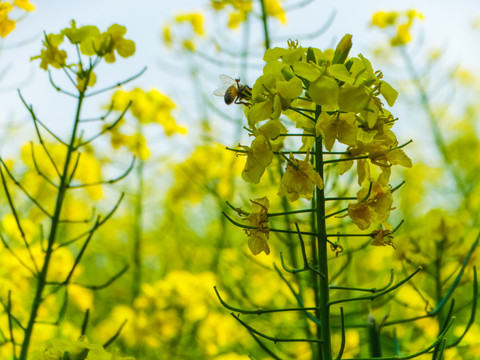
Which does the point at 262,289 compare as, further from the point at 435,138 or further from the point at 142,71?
the point at 142,71

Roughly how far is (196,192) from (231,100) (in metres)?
1.52

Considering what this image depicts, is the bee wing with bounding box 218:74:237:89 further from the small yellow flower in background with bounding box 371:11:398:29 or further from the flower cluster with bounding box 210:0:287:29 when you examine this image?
the small yellow flower in background with bounding box 371:11:398:29

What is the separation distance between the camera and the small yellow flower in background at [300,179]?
0.79 metres

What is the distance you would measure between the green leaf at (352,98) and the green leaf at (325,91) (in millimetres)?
11

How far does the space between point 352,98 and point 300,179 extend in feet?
0.44

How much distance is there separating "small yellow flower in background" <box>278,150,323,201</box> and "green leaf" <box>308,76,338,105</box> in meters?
0.09

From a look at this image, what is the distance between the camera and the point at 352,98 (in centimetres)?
77

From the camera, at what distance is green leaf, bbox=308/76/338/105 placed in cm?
76

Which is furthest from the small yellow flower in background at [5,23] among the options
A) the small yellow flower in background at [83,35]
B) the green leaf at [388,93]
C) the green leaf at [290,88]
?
the green leaf at [388,93]

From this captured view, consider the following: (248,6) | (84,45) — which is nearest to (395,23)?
(248,6)

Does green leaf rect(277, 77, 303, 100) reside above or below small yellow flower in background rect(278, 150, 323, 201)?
above

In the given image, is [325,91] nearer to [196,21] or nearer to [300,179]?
[300,179]

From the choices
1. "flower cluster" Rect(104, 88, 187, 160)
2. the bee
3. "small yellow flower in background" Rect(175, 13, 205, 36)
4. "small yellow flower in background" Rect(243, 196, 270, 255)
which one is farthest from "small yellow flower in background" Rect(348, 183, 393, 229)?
"small yellow flower in background" Rect(175, 13, 205, 36)

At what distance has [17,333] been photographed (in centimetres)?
196
